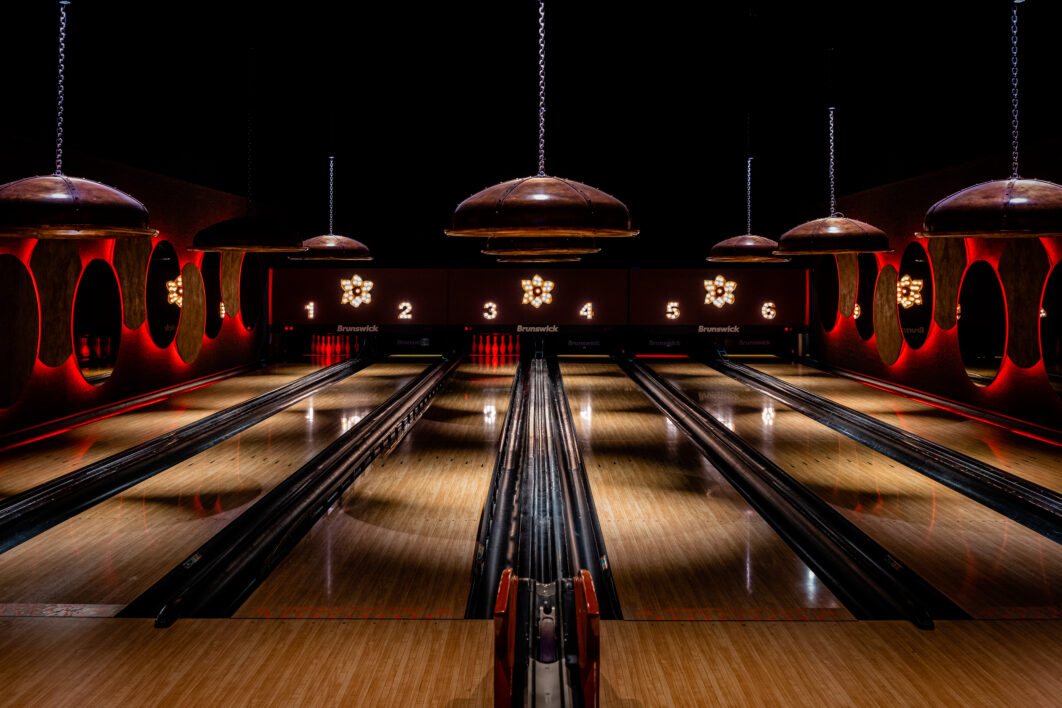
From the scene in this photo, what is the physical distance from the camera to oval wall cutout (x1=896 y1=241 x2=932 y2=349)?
9852mm

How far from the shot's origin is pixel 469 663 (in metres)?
3.02

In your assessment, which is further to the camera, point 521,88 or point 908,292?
point 908,292

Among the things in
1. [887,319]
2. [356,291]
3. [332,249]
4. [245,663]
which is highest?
[332,249]

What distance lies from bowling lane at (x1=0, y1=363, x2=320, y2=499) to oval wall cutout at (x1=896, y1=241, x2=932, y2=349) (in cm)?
793

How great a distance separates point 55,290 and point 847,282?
10337mm

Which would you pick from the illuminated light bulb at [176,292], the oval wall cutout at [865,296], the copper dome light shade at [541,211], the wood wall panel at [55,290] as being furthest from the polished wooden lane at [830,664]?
the oval wall cutout at [865,296]

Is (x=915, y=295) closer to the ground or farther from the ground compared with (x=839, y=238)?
closer to the ground

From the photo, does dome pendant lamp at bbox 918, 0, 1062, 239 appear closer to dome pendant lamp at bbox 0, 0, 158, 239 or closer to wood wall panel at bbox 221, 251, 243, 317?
dome pendant lamp at bbox 0, 0, 158, 239

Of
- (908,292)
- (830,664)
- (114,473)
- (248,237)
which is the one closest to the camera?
(830,664)

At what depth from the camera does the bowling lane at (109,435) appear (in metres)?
5.78

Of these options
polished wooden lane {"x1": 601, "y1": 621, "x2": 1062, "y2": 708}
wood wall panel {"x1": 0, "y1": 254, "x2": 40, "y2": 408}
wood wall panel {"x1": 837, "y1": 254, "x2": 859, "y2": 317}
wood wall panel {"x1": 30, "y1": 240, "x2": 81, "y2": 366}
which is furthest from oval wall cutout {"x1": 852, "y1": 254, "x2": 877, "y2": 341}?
wood wall panel {"x1": 0, "y1": 254, "x2": 40, "y2": 408}

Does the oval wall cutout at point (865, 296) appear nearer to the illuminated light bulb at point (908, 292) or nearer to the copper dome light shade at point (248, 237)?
the illuminated light bulb at point (908, 292)

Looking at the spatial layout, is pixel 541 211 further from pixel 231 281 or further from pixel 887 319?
pixel 231 281

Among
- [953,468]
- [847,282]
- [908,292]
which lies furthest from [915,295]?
[953,468]
